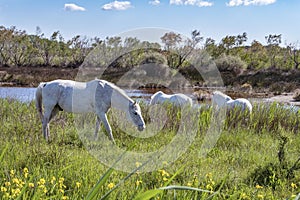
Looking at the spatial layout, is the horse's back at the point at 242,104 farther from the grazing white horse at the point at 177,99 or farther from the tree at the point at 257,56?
the tree at the point at 257,56

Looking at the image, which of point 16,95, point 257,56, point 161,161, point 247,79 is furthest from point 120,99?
point 257,56

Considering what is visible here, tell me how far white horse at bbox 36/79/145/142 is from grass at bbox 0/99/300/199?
0.38 m

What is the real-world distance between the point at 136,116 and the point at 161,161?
4.43 ft

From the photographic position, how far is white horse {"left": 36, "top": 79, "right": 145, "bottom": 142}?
5969 mm

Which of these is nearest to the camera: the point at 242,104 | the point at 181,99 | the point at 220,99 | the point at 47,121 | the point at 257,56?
the point at 47,121

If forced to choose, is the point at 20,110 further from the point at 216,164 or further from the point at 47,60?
the point at 47,60

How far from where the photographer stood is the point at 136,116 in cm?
592

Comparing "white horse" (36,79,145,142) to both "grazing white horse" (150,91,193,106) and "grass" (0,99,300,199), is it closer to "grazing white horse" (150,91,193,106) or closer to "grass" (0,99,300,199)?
"grass" (0,99,300,199)

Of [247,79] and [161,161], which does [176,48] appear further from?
[247,79]

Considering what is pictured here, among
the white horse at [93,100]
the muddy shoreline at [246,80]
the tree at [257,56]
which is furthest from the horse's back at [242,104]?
the tree at [257,56]

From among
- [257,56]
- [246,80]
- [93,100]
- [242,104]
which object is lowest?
[246,80]

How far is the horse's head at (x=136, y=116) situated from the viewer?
5.90 metres

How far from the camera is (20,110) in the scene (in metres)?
7.95

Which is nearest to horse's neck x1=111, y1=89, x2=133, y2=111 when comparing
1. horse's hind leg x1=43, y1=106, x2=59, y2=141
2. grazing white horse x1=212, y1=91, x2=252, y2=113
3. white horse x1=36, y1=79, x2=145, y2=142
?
white horse x1=36, y1=79, x2=145, y2=142
